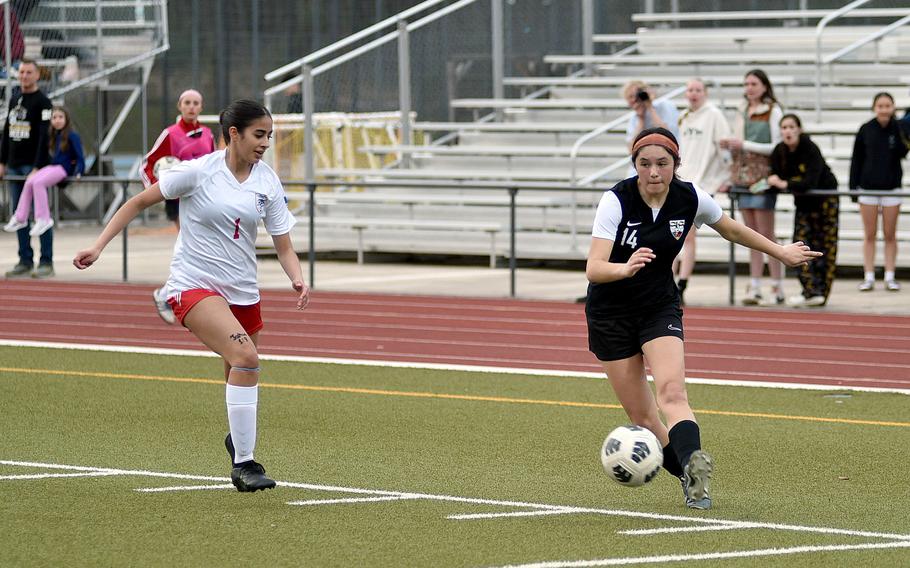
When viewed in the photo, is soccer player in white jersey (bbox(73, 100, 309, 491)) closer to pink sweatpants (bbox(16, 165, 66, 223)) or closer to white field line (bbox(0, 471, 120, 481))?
white field line (bbox(0, 471, 120, 481))

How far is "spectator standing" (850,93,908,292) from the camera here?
16.7m

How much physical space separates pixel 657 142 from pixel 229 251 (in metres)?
2.10

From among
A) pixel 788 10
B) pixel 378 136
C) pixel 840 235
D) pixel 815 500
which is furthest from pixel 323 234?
pixel 815 500

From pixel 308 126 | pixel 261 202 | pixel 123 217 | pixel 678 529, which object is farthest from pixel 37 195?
pixel 678 529

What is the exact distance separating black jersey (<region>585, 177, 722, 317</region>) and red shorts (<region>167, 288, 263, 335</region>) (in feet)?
5.44

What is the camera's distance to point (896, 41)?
23.0m

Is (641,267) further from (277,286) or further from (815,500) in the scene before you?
(277,286)

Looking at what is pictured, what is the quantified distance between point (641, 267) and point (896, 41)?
55.2ft

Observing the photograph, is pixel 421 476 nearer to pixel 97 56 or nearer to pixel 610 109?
pixel 610 109

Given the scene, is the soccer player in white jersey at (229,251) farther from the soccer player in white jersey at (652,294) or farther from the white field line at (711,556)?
the white field line at (711,556)

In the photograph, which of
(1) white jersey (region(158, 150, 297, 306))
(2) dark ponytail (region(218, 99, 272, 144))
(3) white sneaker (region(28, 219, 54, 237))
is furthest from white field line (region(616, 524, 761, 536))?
(3) white sneaker (region(28, 219, 54, 237))

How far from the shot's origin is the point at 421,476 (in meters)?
8.62

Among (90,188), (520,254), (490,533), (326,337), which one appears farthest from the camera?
(90,188)

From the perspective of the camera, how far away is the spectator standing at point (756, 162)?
1584 centimetres
